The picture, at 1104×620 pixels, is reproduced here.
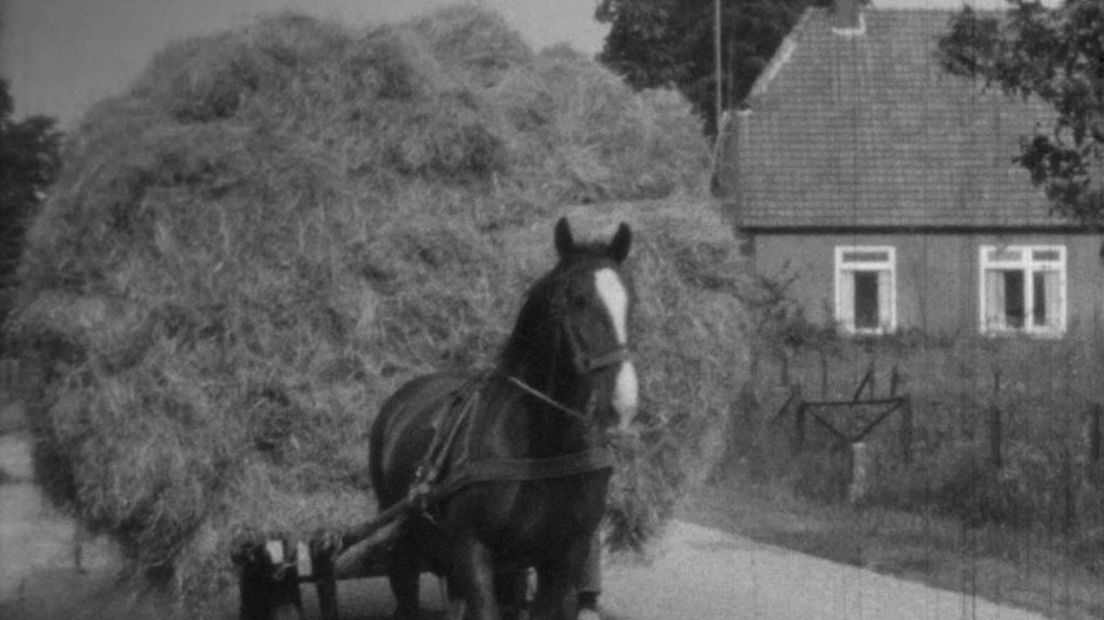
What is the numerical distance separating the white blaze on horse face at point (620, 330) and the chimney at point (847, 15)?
95.5 feet

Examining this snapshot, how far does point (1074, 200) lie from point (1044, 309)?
23.0 m

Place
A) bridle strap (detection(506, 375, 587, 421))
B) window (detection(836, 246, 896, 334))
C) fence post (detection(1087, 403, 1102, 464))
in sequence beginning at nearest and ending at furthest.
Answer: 1. bridle strap (detection(506, 375, 587, 421))
2. fence post (detection(1087, 403, 1102, 464))
3. window (detection(836, 246, 896, 334))

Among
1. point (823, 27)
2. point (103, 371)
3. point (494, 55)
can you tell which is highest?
point (823, 27)

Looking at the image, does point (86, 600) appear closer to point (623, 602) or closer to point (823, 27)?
A: point (623, 602)

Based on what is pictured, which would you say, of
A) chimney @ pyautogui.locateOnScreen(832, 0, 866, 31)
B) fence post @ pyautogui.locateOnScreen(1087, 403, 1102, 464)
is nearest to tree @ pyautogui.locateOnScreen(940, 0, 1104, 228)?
fence post @ pyautogui.locateOnScreen(1087, 403, 1102, 464)

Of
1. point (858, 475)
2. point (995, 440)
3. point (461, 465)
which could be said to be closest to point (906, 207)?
point (858, 475)

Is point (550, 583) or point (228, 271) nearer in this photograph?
point (550, 583)

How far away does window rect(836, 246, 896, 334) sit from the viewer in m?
33.7

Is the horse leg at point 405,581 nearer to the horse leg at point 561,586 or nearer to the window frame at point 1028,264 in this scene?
the horse leg at point 561,586

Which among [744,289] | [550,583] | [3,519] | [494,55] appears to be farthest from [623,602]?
[3,519]

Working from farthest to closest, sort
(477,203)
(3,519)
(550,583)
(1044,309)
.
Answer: (1044,309) → (3,519) → (477,203) → (550,583)

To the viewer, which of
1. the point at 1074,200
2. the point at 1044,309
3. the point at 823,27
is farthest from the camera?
the point at 823,27

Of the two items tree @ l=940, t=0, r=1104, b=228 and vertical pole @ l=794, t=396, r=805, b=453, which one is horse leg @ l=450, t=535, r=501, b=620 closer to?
tree @ l=940, t=0, r=1104, b=228

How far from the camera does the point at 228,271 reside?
8.76m
